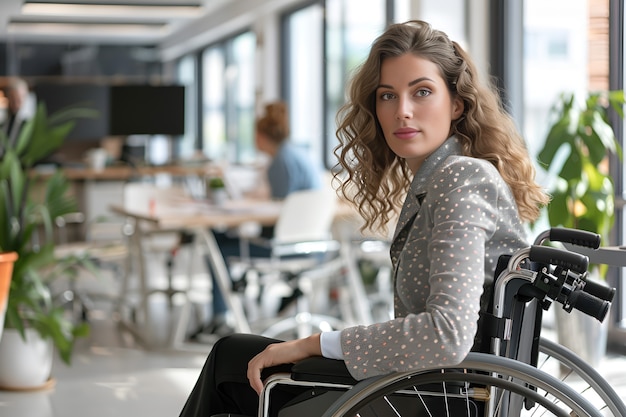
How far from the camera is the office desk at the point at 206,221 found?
4301 mm

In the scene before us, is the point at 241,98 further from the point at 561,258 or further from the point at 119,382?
the point at 561,258

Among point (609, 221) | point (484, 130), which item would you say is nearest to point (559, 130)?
point (609, 221)

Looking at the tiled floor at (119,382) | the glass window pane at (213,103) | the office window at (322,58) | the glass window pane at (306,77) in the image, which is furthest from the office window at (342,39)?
the tiled floor at (119,382)

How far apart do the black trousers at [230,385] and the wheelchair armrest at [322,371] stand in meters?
0.17

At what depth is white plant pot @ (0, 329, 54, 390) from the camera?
362cm

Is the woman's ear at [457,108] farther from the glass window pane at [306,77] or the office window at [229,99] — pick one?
the office window at [229,99]

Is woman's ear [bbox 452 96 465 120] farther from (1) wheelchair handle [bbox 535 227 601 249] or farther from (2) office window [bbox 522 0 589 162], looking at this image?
(2) office window [bbox 522 0 589 162]

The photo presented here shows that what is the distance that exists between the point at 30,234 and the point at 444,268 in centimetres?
243

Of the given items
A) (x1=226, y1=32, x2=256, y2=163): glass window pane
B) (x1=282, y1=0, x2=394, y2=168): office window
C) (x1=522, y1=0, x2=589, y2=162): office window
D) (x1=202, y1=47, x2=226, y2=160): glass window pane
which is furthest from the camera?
(x1=202, y1=47, x2=226, y2=160): glass window pane

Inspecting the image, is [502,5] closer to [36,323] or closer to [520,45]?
[520,45]

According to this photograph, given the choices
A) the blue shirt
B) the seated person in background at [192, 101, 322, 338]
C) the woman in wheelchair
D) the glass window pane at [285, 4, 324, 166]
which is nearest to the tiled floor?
the seated person in background at [192, 101, 322, 338]

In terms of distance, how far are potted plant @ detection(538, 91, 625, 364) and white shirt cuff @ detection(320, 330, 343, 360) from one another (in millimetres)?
2431

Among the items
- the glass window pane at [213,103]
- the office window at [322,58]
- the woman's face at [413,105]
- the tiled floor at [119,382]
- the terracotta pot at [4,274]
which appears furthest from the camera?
the glass window pane at [213,103]

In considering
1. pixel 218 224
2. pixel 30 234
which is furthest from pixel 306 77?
pixel 30 234
